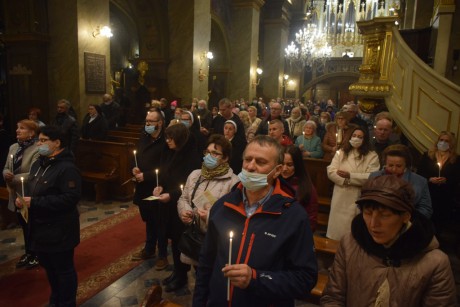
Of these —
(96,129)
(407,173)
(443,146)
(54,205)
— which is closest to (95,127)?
(96,129)

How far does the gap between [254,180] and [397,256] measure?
751 millimetres

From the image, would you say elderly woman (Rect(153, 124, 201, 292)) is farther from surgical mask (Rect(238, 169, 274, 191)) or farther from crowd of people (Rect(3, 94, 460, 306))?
surgical mask (Rect(238, 169, 274, 191))

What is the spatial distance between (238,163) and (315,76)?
24243 mm

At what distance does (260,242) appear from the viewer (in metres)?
1.69

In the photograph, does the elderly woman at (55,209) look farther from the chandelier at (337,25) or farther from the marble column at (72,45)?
the chandelier at (337,25)

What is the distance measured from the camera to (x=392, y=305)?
1.61 metres

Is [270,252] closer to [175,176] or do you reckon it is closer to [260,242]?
[260,242]

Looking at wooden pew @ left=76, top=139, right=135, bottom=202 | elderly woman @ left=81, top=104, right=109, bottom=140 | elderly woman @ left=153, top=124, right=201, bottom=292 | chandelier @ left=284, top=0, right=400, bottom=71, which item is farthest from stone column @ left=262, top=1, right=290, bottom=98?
elderly woman @ left=153, top=124, right=201, bottom=292

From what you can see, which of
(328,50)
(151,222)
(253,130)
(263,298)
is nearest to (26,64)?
(253,130)

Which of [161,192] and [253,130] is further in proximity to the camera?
[253,130]

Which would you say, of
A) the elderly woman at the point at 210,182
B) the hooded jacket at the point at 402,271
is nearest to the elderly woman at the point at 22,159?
the elderly woman at the point at 210,182

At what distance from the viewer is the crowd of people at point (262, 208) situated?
1.61m

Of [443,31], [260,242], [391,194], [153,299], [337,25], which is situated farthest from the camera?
[337,25]

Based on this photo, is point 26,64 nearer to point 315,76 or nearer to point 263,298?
point 263,298
